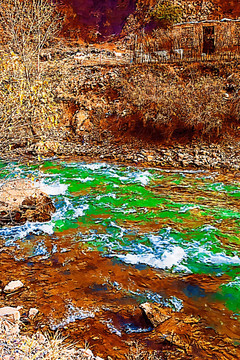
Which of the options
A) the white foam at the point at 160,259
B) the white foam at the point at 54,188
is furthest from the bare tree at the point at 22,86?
the white foam at the point at 160,259

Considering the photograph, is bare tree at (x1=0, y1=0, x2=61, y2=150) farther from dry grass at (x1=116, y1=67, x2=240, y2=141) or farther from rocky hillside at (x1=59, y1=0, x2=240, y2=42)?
rocky hillside at (x1=59, y1=0, x2=240, y2=42)

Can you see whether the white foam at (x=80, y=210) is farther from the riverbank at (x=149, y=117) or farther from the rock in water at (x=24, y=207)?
the riverbank at (x=149, y=117)

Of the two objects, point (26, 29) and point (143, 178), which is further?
point (26, 29)

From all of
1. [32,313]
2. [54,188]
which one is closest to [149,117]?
[54,188]

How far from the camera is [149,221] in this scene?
611 cm

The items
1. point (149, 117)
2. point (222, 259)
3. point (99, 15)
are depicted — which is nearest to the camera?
point (222, 259)

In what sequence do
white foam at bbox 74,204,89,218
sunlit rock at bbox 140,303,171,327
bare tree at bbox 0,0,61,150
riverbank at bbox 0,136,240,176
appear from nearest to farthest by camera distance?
1. sunlit rock at bbox 140,303,171,327
2. bare tree at bbox 0,0,61,150
3. white foam at bbox 74,204,89,218
4. riverbank at bbox 0,136,240,176

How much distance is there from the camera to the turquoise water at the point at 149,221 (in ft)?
15.7

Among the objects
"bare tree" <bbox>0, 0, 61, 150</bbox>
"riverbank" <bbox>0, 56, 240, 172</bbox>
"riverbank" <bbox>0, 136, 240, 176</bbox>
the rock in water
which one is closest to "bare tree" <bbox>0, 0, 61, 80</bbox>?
"bare tree" <bbox>0, 0, 61, 150</bbox>

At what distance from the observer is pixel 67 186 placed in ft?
26.3

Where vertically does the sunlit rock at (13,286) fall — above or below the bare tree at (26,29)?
below

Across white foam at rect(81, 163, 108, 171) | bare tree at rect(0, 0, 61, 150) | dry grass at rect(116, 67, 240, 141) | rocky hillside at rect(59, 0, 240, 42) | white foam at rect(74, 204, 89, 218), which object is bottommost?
white foam at rect(74, 204, 89, 218)

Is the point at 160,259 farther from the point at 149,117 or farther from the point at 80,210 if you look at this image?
the point at 149,117

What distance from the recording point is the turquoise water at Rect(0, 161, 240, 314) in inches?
188
